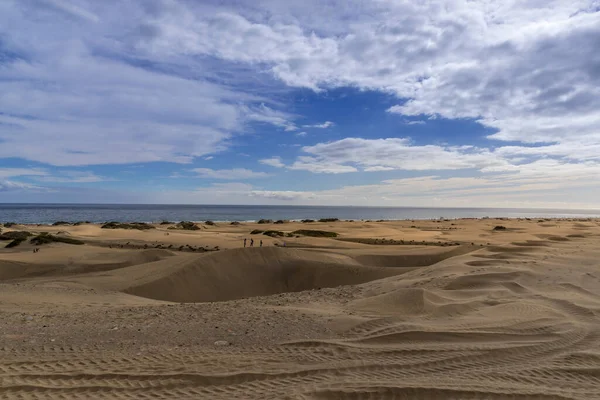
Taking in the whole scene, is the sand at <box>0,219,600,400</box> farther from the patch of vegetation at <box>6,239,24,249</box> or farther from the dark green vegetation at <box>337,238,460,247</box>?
the dark green vegetation at <box>337,238,460,247</box>

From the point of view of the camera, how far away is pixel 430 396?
4.21 metres

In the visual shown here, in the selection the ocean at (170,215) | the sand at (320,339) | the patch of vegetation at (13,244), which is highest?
the ocean at (170,215)

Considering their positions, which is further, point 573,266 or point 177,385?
point 573,266

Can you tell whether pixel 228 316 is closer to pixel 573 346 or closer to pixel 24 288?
pixel 573 346

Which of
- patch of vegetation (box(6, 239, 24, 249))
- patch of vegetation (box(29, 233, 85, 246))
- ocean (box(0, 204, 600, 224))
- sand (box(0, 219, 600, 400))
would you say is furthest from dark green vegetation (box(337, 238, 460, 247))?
ocean (box(0, 204, 600, 224))

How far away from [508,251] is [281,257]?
33.0 ft

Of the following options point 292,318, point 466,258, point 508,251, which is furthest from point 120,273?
point 508,251

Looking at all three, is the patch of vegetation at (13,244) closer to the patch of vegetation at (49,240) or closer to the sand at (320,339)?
the patch of vegetation at (49,240)

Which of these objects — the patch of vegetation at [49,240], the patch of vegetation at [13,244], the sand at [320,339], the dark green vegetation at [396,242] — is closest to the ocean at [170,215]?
the patch of vegetation at [49,240]

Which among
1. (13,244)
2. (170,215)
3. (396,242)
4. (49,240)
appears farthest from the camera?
(170,215)

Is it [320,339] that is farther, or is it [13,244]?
[13,244]

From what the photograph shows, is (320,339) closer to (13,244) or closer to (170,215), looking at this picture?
(13,244)

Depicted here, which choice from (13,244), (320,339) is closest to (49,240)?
(13,244)

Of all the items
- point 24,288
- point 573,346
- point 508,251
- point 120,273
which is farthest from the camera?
point 508,251
